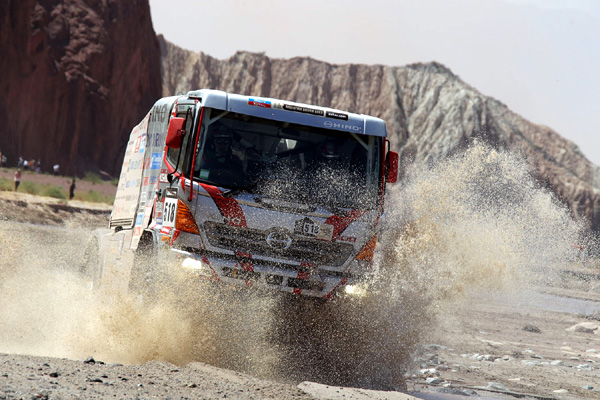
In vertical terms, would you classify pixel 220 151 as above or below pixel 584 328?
above

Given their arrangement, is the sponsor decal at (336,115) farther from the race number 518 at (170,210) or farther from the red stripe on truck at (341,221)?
the race number 518 at (170,210)

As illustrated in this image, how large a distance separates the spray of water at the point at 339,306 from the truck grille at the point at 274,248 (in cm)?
51

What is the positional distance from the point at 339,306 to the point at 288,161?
6.21 ft

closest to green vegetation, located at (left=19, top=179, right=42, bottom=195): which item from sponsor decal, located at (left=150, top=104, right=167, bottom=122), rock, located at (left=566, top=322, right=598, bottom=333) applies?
rock, located at (left=566, top=322, right=598, bottom=333)

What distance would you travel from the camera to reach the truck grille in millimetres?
8375

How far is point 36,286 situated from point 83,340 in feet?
11.5

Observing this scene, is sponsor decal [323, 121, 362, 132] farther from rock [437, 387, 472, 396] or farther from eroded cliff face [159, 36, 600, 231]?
eroded cliff face [159, 36, 600, 231]

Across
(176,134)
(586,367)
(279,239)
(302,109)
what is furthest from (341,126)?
(586,367)

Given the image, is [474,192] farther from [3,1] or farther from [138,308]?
[3,1]

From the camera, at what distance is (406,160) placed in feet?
348

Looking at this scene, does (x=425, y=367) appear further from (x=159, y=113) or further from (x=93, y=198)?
(x=93, y=198)

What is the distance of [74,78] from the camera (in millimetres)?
62125

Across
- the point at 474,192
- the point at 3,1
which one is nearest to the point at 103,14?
the point at 3,1

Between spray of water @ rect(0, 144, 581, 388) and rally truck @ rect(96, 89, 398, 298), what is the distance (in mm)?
379
